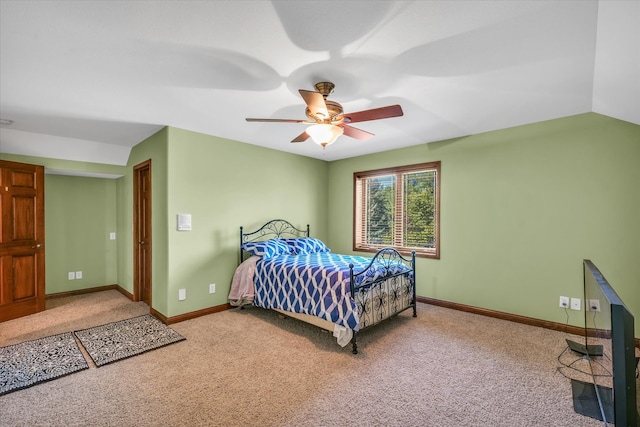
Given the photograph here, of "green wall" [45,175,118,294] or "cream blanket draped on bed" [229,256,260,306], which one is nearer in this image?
"cream blanket draped on bed" [229,256,260,306]

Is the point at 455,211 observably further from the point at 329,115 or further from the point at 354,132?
the point at 329,115

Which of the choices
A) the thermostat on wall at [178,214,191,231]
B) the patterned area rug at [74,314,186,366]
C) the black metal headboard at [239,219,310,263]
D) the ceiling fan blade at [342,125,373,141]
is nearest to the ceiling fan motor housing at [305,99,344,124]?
the ceiling fan blade at [342,125,373,141]

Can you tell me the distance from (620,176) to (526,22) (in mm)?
2387

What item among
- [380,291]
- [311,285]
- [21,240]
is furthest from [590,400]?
[21,240]

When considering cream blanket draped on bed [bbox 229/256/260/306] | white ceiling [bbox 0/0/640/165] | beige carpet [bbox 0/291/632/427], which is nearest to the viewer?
white ceiling [bbox 0/0/640/165]

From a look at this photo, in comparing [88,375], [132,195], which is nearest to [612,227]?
[88,375]

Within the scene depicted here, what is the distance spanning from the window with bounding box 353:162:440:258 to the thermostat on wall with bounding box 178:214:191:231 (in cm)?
276

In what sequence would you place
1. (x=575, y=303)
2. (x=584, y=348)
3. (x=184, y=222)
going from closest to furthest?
(x=584, y=348) < (x=575, y=303) < (x=184, y=222)

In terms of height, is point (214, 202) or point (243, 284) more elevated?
point (214, 202)

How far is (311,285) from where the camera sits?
319 centimetres

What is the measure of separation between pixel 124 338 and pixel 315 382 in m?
2.16

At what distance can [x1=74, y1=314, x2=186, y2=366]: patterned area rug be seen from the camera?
2791 millimetres

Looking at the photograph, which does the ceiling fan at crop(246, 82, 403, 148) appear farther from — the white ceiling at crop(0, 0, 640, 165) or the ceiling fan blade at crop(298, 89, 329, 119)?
the white ceiling at crop(0, 0, 640, 165)

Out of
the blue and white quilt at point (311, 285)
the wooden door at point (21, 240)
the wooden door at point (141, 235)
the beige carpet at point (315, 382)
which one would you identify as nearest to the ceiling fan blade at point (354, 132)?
the blue and white quilt at point (311, 285)
